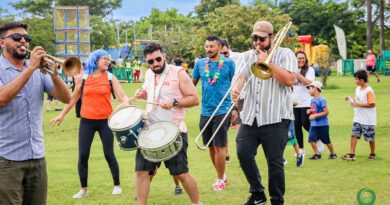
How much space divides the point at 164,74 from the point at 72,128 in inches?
386

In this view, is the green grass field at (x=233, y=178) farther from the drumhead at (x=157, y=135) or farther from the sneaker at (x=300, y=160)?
the drumhead at (x=157, y=135)

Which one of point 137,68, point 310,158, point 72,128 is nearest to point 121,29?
point 137,68

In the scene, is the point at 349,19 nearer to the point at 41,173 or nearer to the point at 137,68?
the point at 137,68

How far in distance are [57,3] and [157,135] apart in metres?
79.1

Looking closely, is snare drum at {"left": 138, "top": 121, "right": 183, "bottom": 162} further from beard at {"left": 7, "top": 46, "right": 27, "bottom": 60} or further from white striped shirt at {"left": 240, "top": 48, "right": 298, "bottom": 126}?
beard at {"left": 7, "top": 46, "right": 27, "bottom": 60}

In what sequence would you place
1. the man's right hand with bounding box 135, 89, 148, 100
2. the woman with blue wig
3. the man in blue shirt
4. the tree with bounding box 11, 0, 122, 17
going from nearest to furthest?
1. the man's right hand with bounding box 135, 89, 148, 100
2. the woman with blue wig
3. the man in blue shirt
4. the tree with bounding box 11, 0, 122, 17

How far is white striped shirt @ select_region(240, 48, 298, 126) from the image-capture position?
22.3 feet

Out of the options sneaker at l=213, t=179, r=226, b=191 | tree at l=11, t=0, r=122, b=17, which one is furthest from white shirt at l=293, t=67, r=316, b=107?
tree at l=11, t=0, r=122, b=17

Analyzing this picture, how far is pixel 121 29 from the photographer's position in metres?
95.2

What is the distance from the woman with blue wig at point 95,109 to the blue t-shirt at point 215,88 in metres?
1.25

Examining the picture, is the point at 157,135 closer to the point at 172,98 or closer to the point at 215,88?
the point at 172,98

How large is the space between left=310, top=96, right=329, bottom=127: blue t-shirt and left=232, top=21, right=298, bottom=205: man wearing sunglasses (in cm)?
359

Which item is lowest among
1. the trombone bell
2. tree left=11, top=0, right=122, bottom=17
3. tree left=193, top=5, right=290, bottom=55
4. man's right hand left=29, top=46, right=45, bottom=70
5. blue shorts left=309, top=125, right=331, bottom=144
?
blue shorts left=309, top=125, right=331, bottom=144

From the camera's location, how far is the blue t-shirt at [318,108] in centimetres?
1044
